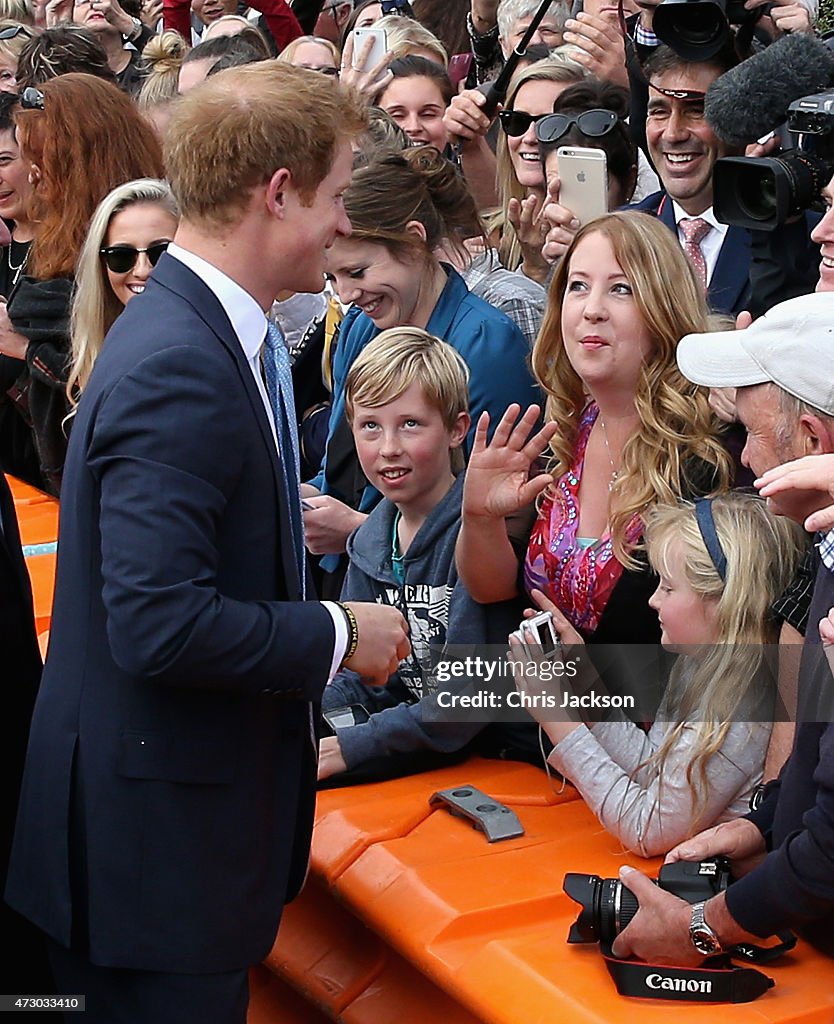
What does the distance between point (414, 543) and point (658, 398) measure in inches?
23.7

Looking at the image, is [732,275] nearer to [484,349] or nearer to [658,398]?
[484,349]

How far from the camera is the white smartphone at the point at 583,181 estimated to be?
130 inches

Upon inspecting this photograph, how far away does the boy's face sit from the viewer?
290 cm

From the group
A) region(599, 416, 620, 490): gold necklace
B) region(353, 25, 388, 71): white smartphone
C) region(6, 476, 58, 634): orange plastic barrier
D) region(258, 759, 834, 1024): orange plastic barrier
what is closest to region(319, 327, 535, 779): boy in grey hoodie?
region(258, 759, 834, 1024): orange plastic barrier

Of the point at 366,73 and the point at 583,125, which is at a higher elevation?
the point at 583,125

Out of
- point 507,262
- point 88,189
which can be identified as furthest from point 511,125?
point 88,189

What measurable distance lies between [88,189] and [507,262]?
125 cm

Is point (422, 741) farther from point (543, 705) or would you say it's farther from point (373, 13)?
point (373, 13)

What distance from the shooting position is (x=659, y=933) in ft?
6.86

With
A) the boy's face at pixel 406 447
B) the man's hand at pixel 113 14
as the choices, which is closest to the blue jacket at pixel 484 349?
the boy's face at pixel 406 447

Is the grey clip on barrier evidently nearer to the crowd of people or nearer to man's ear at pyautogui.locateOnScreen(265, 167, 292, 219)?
the crowd of people

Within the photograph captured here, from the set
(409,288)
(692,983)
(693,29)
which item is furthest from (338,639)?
(693,29)

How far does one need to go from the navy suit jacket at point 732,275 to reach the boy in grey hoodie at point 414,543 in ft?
2.15

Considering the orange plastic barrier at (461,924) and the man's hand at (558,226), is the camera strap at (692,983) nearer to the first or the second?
the orange plastic barrier at (461,924)
